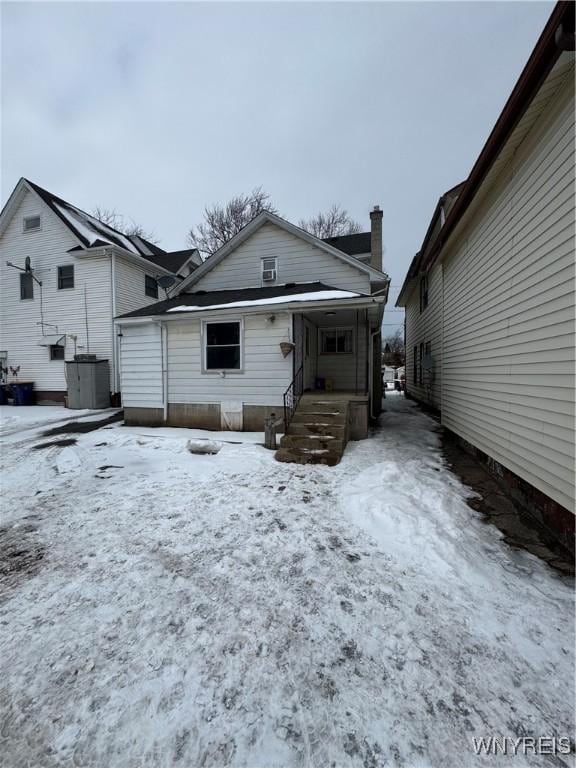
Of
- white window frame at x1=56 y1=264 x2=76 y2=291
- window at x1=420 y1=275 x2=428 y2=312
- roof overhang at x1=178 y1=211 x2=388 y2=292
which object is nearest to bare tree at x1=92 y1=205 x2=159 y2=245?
white window frame at x1=56 y1=264 x2=76 y2=291

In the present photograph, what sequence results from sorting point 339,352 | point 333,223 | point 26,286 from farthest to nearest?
point 333,223, point 26,286, point 339,352

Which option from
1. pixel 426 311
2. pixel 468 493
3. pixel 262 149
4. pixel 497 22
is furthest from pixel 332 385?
pixel 262 149

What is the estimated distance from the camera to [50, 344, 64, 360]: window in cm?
1460

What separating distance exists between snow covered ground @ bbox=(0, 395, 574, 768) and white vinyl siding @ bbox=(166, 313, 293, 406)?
406cm

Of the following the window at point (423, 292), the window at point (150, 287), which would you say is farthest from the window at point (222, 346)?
the window at point (150, 287)

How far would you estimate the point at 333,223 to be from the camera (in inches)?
1090

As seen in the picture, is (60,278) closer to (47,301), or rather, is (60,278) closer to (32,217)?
(47,301)

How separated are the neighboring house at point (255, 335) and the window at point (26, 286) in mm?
8946

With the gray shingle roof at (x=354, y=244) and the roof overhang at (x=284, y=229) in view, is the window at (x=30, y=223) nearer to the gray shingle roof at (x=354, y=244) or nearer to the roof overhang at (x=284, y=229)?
the roof overhang at (x=284, y=229)

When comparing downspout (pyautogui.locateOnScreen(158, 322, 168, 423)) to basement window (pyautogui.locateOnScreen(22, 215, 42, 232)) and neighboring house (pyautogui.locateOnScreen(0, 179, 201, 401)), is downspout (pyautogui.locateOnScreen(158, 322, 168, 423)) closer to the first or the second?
neighboring house (pyautogui.locateOnScreen(0, 179, 201, 401))

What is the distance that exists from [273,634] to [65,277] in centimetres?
1716

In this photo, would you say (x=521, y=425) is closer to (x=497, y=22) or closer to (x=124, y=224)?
(x=497, y=22)

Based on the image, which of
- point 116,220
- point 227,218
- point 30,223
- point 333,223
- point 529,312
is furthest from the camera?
point 116,220

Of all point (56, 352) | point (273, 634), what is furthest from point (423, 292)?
point (56, 352)
